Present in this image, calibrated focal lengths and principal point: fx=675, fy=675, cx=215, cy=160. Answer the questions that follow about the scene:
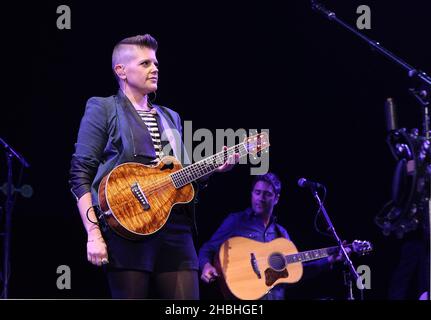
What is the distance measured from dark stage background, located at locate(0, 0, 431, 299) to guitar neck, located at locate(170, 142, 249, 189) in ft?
8.30

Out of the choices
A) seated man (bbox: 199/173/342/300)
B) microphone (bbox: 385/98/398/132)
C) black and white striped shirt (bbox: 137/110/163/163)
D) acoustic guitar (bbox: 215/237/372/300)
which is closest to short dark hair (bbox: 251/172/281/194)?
seated man (bbox: 199/173/342/300)

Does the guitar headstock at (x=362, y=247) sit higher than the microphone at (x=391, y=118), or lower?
lower

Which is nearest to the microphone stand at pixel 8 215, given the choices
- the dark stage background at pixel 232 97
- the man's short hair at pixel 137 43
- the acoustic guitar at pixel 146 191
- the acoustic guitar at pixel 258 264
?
the dark stage background at pixel 232 97

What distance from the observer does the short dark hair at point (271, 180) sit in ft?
19.3

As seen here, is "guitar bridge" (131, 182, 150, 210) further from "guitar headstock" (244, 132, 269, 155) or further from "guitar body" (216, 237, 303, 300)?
"guitar body" (216, 237, 303, 300)

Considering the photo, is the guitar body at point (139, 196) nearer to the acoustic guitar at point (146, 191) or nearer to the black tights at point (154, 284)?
the acoustic guitar at point (146, 191)

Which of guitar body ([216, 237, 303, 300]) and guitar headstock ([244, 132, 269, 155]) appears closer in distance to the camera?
guitar headstock ([244, 132, 269, 155])

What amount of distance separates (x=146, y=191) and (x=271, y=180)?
2901 mm

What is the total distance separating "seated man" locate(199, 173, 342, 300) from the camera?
561 centimetres

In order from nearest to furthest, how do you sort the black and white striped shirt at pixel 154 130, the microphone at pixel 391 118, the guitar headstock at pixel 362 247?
the black and white striped shirt at pixel 154 130 → the microphone at pixel 391 118 → the guitar headstock at pixel 362 247

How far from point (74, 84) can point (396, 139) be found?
302cm

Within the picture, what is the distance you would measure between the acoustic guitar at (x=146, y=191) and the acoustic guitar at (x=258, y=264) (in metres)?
2.42

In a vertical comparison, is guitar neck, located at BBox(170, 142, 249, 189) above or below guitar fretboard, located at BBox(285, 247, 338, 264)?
above

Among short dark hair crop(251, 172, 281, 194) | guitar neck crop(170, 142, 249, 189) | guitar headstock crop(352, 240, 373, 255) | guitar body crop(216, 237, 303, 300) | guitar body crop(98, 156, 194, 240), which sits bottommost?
guitar body crop(216, 237, 303, 300)
